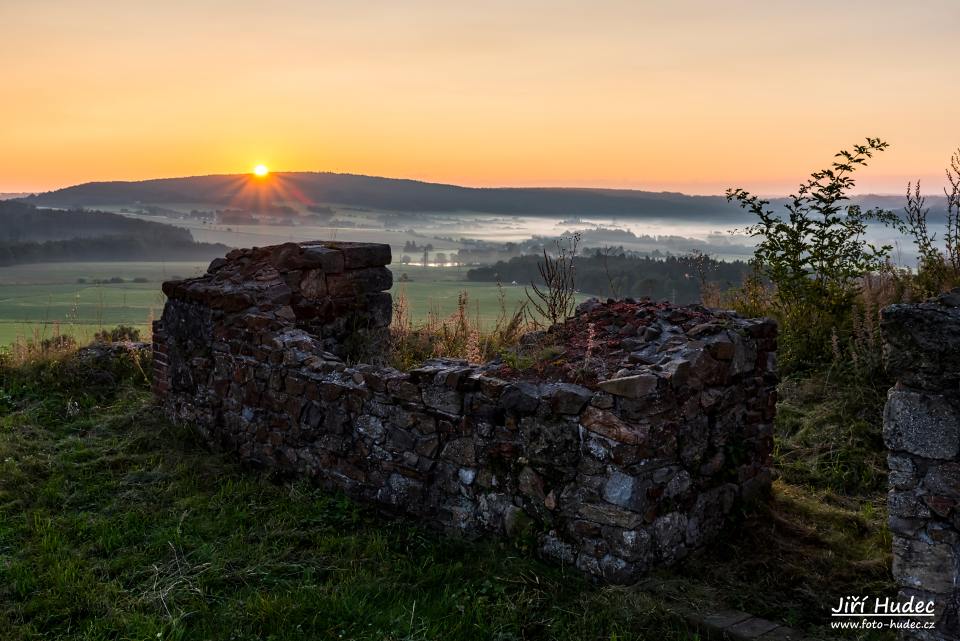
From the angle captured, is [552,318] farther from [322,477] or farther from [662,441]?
[662,441]

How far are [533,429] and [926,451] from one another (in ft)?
6.58

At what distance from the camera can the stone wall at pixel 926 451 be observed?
3176mm

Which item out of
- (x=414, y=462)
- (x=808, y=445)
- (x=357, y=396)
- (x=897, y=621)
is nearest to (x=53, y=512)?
(x=357, y=396)

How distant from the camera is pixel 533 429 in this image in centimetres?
443

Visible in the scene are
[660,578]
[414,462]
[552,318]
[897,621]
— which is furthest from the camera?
[552,318]

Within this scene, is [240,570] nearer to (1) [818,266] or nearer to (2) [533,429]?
(2) [533,429]

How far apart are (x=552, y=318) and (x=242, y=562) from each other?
4.52 meters

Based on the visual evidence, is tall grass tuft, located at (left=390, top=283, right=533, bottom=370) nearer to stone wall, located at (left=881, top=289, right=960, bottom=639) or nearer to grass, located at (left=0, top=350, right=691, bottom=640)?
grass, located at (left=0, top=350, right=691, bottom=640)

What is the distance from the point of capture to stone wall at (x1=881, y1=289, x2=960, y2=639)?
3.18 metres

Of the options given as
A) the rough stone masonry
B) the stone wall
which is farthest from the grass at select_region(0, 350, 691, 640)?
the stone wall

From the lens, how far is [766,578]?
4.25 m

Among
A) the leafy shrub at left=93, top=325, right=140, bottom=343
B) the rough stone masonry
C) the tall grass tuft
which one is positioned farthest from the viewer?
the leafy shrub at left=93, top=325, right=140, bottom=343

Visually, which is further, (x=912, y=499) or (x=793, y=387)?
(x=793, y=387)

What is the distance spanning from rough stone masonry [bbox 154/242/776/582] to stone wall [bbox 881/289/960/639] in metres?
1.20
